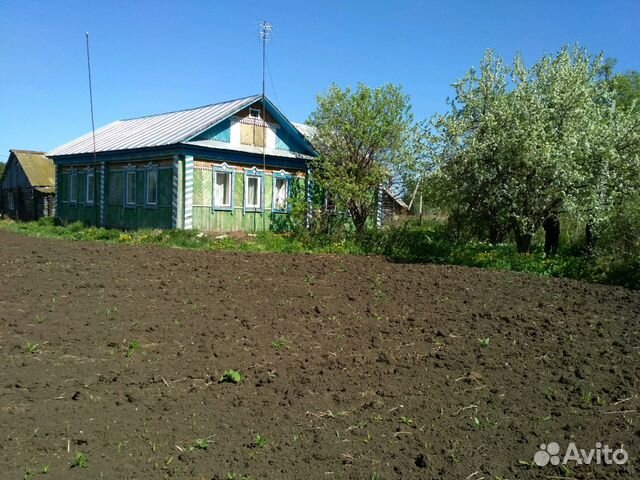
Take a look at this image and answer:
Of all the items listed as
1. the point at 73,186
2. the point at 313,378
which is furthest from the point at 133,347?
the point at 73,186

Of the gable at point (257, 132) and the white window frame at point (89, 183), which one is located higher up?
the gable at point (257, 132)

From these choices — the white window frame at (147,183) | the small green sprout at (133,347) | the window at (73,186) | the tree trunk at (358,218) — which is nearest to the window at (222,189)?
the white window frame at (147,183)

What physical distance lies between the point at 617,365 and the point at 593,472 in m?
2.46

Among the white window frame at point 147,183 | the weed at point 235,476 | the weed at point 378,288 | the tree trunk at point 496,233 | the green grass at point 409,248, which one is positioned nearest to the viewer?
the weed at point 235,476

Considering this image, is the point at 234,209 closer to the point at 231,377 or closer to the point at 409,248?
the point at 409,248

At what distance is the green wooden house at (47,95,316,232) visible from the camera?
64.8ft

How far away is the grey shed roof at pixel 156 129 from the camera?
2028 cm

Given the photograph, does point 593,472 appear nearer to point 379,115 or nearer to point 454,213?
point 454,213

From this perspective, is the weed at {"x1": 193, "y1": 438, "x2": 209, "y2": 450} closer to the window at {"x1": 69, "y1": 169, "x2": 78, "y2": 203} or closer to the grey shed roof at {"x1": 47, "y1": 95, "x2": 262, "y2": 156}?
the grey shed roof at {"x1": 47, "y1": 95, "x2": 262, "y2": 156}

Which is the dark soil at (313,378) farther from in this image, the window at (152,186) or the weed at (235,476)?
the window at (152,186)

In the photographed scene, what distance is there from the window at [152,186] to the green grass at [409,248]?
1.62 metres

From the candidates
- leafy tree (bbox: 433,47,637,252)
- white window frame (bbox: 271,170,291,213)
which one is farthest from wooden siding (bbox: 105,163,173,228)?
leafy tree (bbox: 433,47,637,252)

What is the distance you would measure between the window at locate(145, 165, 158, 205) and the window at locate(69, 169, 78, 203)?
21.1ft

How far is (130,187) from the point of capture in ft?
72.8
